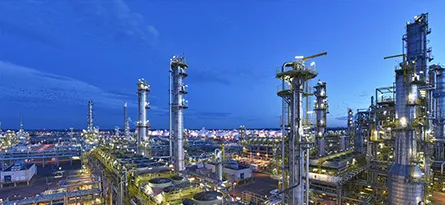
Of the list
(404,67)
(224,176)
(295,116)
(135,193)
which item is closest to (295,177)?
(295,116)

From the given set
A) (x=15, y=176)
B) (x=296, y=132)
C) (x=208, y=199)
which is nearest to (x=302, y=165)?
(x=296, y=132)

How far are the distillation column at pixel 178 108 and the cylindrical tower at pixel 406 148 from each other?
20831mm

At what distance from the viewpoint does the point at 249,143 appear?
181 ft

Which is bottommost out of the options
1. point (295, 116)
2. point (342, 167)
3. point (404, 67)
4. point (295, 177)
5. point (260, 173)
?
point (260, 173)

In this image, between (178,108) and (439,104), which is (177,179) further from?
(439,104)

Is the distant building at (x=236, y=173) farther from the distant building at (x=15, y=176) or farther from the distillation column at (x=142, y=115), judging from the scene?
the distant building at (x=15, y=176)

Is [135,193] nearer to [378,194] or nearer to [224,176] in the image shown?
[224,176]

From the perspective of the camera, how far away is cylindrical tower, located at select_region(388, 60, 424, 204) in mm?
16781

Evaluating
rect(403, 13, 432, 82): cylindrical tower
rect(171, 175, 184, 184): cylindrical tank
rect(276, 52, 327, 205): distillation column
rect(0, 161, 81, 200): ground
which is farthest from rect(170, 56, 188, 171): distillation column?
rect(403, 13, 432, 82): cylindrical tower

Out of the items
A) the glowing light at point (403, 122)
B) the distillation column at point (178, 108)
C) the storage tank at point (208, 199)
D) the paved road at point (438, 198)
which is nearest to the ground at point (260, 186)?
the distillation column at point (178, 108)

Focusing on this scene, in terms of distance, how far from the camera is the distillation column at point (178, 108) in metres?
24.4

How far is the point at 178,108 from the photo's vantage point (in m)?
24.5

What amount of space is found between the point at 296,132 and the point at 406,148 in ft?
35.4

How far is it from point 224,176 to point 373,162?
73.2 ft
